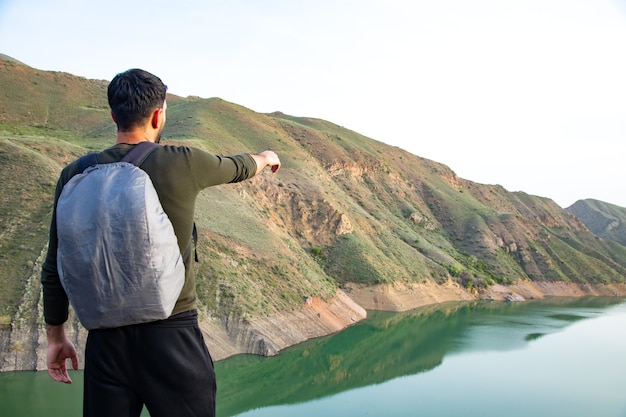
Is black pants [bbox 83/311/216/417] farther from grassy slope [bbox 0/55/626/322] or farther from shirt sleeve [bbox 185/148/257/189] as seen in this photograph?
grassy slope [bbox 0/55/626/322]

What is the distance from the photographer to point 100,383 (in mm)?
2662

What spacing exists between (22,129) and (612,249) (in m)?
89.1

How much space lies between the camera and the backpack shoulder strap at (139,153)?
2596 millimetres

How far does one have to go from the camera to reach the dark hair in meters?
2.76

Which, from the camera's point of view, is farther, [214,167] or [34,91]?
[34,91]

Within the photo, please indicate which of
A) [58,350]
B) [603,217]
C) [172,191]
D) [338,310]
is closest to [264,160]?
[172,191]

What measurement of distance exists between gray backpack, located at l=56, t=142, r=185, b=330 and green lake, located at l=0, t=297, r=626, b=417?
18.1 m

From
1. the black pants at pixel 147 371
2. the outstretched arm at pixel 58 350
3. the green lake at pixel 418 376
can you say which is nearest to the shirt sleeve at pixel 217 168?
the black pants at pixel 147 371

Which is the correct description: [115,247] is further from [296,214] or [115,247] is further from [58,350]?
[296,214]

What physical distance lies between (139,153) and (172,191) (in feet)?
0.79

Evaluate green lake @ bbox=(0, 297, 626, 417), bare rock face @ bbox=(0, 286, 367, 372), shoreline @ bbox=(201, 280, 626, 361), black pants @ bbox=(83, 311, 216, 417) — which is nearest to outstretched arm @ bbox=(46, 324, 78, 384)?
black pants @ bbox=(83, 311, 216, 417)

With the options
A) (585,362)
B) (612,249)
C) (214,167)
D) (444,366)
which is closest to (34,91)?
(444,366)

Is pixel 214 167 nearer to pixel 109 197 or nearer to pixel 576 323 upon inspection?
pixel 109 197

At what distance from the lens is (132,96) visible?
2.76 metres
